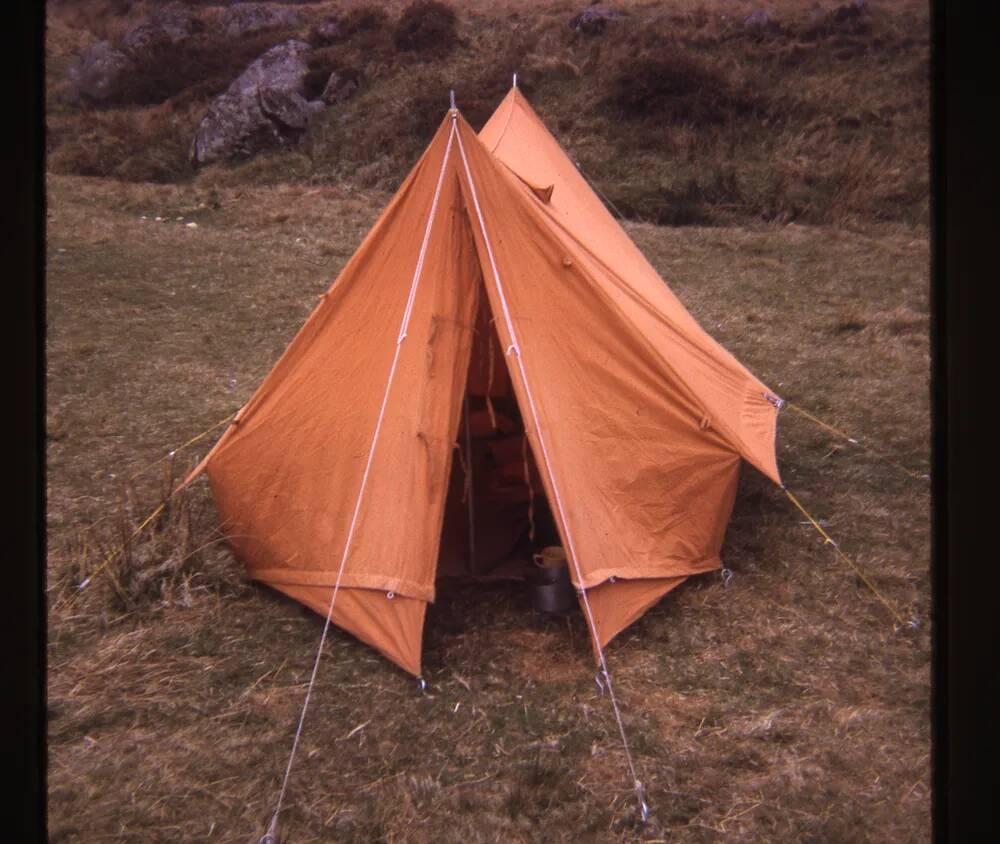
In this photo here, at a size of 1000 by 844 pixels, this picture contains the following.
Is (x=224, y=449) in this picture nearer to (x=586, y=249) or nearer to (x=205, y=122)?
(x=586, y=249)

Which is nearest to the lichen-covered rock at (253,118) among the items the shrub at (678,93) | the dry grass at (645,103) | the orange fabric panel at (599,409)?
the dry grass at (645,103)

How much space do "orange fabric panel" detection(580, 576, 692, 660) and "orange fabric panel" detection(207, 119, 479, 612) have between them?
28.4 inches

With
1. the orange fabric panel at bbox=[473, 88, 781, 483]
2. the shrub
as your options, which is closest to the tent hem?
the orange fabric panel at bbox=[473, 88, 781, 483]

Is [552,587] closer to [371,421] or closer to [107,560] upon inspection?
[371,421]

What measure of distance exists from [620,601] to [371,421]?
4.44 ft

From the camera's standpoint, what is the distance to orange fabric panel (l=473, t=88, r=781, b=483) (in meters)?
4.38

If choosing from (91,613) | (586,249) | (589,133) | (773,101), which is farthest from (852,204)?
(91,613)

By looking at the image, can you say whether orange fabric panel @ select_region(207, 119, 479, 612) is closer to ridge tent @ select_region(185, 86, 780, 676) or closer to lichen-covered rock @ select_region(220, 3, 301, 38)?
ridge tent @ select_region(185, 86, 780, 676)

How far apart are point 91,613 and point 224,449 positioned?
37.9 inches

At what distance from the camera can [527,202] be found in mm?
4191

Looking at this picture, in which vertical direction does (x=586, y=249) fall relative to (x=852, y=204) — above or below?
above

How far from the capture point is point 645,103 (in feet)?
49.9

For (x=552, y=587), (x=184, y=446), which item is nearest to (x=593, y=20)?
(x=184, y=446)

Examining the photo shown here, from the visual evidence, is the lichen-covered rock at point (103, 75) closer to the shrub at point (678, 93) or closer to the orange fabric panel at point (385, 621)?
the shrub at point (678, 93)
